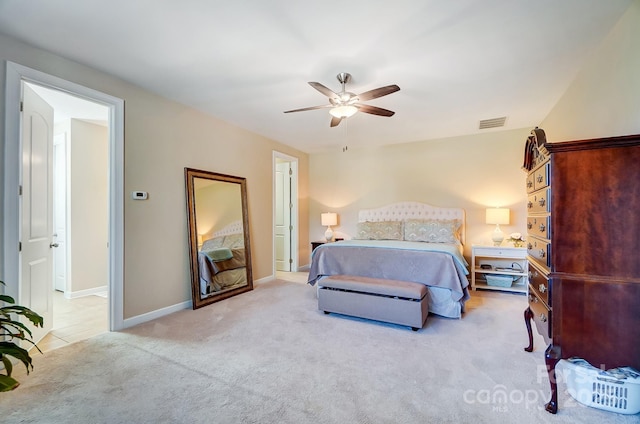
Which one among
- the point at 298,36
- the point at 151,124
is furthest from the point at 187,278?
the point at 298,36

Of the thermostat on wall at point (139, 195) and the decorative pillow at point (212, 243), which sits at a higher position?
the thermostat on wall at point (139, 195)

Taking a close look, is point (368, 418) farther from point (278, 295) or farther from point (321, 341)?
point (278, 295)

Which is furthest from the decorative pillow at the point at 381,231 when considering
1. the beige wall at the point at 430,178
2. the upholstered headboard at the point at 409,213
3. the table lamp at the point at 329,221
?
the table lamp at the point at 329,221

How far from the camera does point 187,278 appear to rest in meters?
3.67

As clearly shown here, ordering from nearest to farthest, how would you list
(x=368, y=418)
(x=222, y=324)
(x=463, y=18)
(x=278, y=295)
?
(x=368, y=418)
(x=463, y=18)
(x=222, y=324)
(x=278, y=295)

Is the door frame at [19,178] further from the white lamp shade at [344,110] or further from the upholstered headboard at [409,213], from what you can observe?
the upholstered headboard at [409,213]

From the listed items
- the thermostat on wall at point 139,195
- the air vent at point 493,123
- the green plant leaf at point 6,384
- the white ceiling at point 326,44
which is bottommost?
the green plant leaf at point 6,384

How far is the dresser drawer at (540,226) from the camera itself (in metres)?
1.79

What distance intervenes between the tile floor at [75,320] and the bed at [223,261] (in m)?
1.09

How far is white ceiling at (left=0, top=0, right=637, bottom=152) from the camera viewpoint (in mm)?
1916

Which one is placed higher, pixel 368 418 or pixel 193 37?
pixel 193 37

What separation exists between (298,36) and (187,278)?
3.10 meters

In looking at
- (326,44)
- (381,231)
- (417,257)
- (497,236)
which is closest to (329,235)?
(381,231)

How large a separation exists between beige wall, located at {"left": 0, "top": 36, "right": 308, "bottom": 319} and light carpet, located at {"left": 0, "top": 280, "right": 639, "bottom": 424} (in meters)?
0.52
